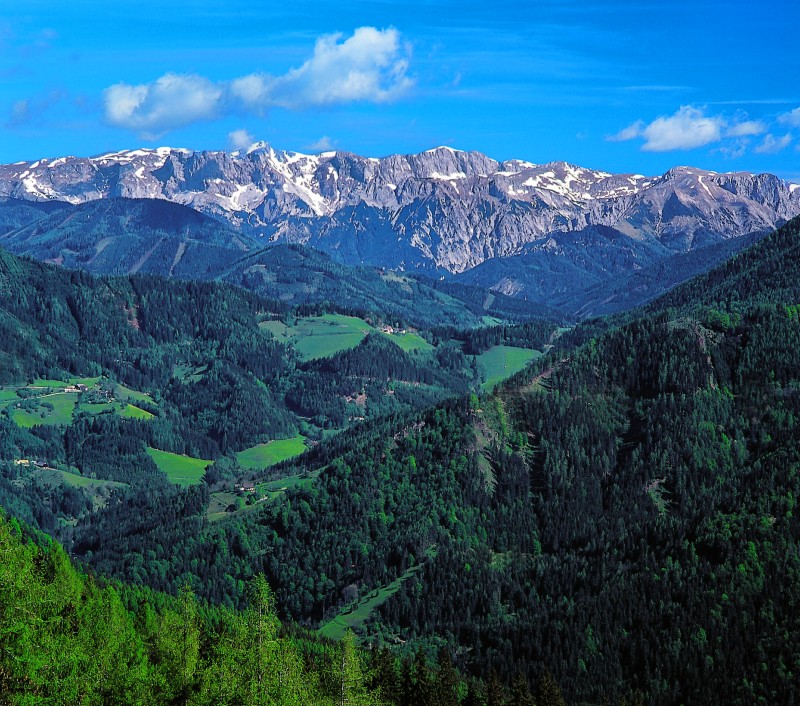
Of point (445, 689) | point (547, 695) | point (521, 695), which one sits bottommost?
point (547, 695)

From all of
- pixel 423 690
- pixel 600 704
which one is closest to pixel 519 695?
pixel 423 690

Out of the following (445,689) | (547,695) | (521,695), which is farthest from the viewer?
(547,695)

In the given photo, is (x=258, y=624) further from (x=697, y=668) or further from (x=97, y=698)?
(x=697, y=668)

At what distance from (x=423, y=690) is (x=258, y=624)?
5257 centimetres

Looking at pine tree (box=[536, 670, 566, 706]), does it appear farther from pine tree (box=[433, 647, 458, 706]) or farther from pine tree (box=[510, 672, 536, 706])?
pine tree (box=[433, 647, 458, 706])

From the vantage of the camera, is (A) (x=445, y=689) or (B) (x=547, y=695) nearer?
(A) (x=445, y=689)

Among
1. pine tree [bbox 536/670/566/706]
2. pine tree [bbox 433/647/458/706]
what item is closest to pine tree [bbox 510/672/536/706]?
pine tree [bbox 536/670/566/706]

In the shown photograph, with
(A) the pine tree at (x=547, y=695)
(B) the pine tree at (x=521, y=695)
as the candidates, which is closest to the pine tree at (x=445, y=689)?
(B) the pine tree at (x=521, y=695)

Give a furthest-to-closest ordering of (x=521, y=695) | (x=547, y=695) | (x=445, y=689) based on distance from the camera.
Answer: (x=547, y=695) < (x=521, y=695) < (x=445, y=689)

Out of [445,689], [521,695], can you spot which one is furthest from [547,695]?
[445,689]

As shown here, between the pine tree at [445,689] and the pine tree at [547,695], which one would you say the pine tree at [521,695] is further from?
the pine tree at [445,689]

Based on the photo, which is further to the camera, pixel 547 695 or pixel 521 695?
pixel 547 695

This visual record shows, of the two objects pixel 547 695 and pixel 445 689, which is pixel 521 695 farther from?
pixel 445 689

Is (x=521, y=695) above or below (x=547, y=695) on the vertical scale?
above
